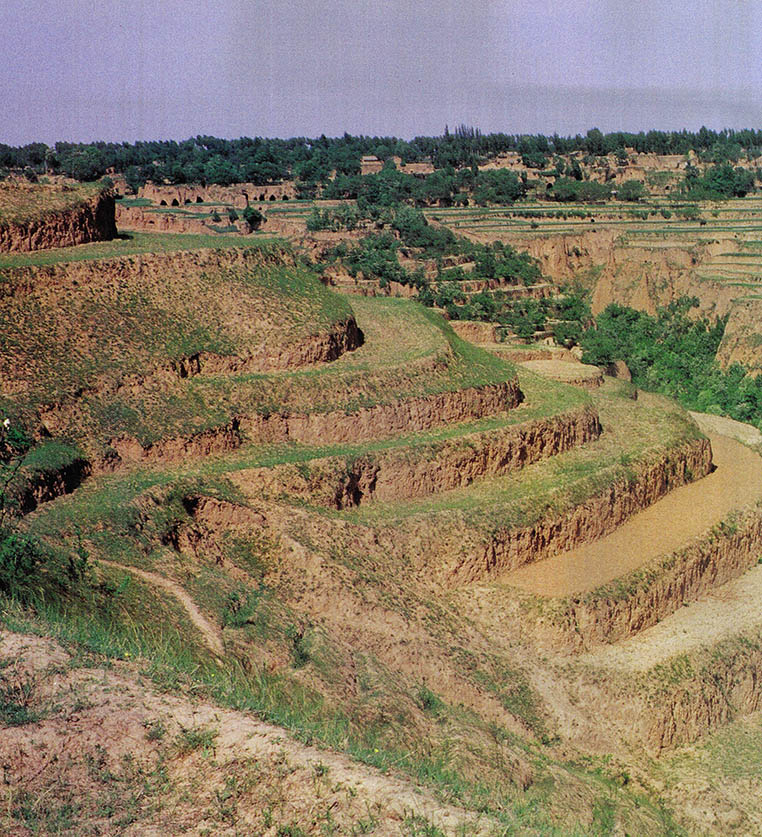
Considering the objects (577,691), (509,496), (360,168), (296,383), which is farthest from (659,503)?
(360,168)

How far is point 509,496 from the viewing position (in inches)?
1115

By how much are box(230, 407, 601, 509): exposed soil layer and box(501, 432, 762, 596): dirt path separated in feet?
10.3

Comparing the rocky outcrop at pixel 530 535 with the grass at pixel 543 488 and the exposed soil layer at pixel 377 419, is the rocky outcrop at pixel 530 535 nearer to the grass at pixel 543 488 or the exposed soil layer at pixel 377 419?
the grass at pixel 543 488

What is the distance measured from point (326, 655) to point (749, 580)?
1396cm

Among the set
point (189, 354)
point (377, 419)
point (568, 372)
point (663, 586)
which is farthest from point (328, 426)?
point (568, 372)

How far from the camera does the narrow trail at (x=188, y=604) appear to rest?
69.4 feet

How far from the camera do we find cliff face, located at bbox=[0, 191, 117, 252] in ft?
104

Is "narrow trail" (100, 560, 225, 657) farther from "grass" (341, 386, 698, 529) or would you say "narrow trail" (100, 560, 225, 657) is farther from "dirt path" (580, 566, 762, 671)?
"dirt path" (580, 566, 762, 671)

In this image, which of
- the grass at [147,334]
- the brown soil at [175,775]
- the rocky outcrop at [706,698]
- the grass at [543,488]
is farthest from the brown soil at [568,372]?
the brown soil at [175,775]

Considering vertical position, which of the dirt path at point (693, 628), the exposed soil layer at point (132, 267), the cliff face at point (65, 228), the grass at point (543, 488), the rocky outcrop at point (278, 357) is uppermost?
the cliff face at point (65, 228)

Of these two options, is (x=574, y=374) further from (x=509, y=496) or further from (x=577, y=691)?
(x=577, y=691)

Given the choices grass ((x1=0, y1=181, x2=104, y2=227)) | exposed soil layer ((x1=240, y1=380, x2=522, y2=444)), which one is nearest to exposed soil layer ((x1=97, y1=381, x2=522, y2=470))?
exposed soil layer ((x1=240, y1=380, x2=522, y2=444))

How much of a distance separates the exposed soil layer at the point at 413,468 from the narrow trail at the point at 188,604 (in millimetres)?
4406

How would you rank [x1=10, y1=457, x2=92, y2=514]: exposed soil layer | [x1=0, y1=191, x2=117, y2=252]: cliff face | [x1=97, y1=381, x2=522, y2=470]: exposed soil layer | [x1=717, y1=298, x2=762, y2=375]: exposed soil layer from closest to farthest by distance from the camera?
1. [x1=10, y1=457, x2=92, y2=514]: exposed soil layer
2. [x1=97, y1=381, x2=522, y2=470]: exposed soil layer
3. [x1=0, y1=191, x2=117, y2=252]: cliff face
4. [x1=717, y1=298, x2=762, y2=375]: exposed soil layer
